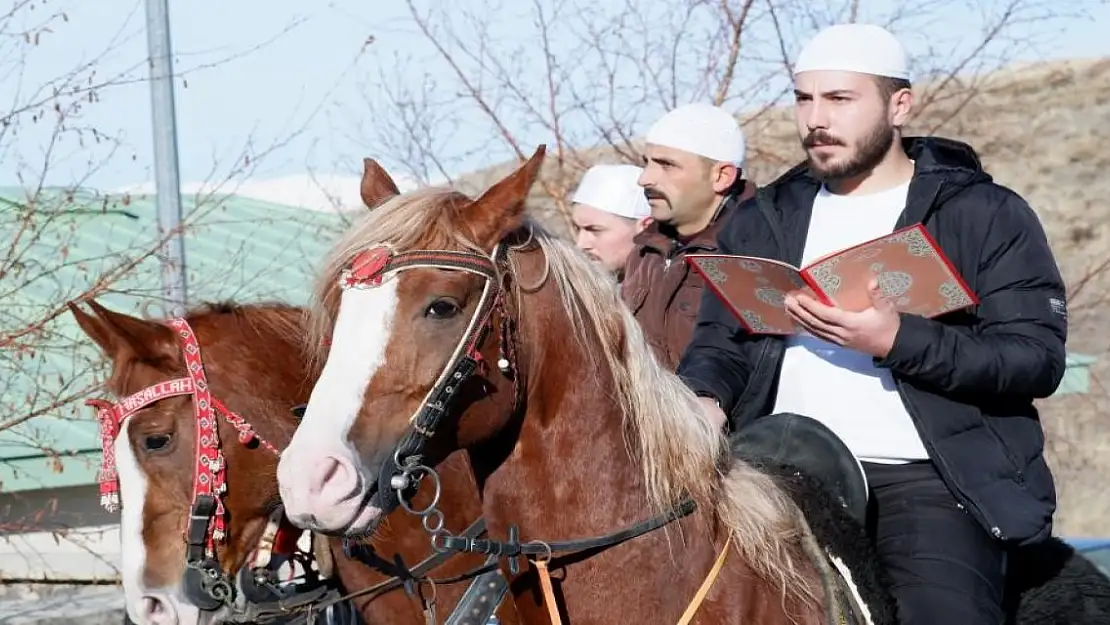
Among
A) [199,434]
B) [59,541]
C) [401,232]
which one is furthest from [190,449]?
[59,541]

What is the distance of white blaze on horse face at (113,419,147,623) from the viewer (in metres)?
4.61

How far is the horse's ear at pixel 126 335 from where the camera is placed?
4.89m

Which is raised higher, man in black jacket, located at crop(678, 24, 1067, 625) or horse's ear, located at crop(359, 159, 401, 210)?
horse's ear, located at crop(359, 159, 401, 210)

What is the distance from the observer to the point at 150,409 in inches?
189

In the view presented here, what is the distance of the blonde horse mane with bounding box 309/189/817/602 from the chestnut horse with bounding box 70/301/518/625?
1.35 metres

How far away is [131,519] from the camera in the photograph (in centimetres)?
464

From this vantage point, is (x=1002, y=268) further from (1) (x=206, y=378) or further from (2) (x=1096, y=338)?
(2) (x=1096, y=338)

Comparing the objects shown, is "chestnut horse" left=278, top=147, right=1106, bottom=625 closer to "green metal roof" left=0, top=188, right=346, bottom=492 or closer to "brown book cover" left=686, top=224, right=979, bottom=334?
"brown book cover" left=686, top=224, right=979, bottom=334

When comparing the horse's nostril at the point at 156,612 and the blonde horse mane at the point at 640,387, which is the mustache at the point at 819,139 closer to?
the blonde horse mane at the point at 640,387

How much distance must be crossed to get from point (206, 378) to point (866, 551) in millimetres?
2532

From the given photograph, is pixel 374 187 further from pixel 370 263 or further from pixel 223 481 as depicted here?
pixel 223 481

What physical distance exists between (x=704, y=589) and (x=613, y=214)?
3.42 meters

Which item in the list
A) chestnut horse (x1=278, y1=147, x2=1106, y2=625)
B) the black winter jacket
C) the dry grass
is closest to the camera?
chestnut horse (x1=278, y1=147, x2=1106, y2=625)

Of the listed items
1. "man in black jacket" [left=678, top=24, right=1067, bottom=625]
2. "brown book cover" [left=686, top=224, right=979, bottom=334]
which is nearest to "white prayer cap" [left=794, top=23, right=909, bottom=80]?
"man in black jacket" [left=678, top=24, right=1067, bottom=625]
